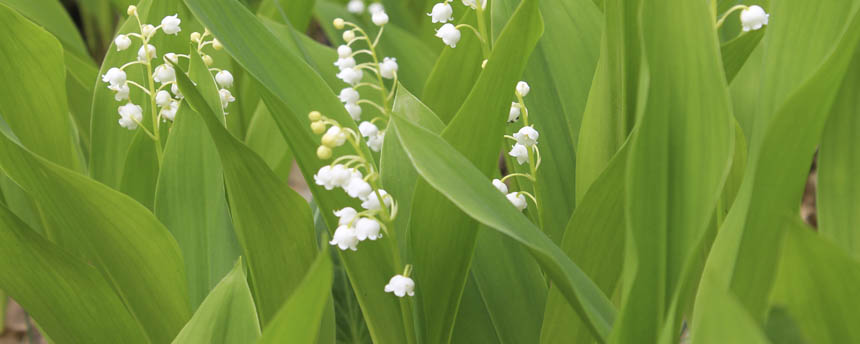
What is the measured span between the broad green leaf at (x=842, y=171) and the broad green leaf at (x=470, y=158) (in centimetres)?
36

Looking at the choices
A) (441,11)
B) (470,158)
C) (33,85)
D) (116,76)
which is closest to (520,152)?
(470,158)

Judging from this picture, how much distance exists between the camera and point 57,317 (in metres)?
1.01

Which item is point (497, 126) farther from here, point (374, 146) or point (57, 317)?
point (57, 317)

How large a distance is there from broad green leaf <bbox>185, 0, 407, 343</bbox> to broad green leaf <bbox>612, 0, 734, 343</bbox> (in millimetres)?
261

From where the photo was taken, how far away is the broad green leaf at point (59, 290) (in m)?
0.94

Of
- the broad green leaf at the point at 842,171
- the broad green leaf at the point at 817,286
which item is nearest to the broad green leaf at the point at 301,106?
the broad green leaf at the point at 817,286

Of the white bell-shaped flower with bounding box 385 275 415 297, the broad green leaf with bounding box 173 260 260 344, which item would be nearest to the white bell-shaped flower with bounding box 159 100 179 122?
the broad green leaf with bounding box 173 260 260 344

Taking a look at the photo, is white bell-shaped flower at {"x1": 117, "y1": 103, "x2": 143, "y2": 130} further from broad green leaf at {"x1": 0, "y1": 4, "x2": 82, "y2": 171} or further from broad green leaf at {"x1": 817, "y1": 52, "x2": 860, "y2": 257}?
broad green leaf at {"x1": 817, "y1": 52, "x2": 860, "y2": 257}

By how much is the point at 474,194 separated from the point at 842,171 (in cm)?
48

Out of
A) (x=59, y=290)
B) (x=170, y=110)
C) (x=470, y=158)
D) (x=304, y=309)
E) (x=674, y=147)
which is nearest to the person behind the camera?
(x=304, y=309)

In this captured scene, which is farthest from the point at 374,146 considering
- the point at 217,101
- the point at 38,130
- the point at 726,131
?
the point at 38,130

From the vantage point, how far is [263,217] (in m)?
0.90

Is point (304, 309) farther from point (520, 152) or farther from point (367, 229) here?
point (520, 152)

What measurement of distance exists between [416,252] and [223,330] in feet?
0.73
